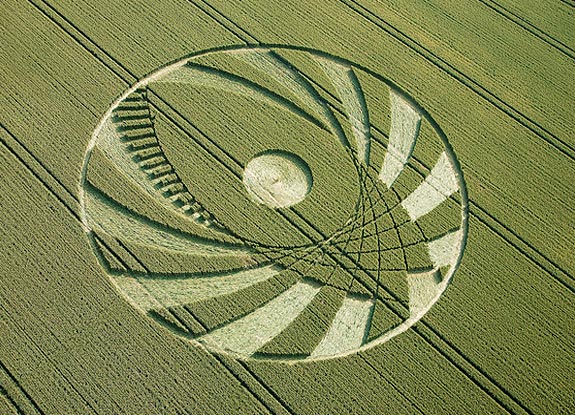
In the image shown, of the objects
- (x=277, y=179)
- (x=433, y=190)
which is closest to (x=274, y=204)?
(x=277, y=179)

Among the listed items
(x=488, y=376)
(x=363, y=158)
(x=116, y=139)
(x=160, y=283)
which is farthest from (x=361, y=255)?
(x=116, y=139)

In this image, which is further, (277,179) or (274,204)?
(277,179)

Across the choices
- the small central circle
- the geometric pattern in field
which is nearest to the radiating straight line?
the geometric pattern in field

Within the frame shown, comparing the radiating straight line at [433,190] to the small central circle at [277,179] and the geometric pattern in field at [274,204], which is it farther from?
the small central circle at [277,179]

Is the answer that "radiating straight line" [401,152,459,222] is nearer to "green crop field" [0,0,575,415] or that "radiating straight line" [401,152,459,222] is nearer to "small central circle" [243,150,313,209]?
"green crop field" [0,0,575,415]

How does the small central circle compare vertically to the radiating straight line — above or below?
below

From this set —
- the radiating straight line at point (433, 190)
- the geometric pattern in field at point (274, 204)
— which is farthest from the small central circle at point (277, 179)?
the radiating straight line at point (433, 190)

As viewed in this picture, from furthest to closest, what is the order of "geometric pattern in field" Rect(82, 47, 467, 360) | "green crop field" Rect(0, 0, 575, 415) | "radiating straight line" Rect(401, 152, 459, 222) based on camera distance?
1. "radiating straight line" Rect(401, 152, 459, 222)
2. "geometric pattern in field" Rect(82, 47, 467, 360)
3. "green crop field" Rect(0, 0, 575, 415)

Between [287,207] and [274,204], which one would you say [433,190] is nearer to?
[287,207]
